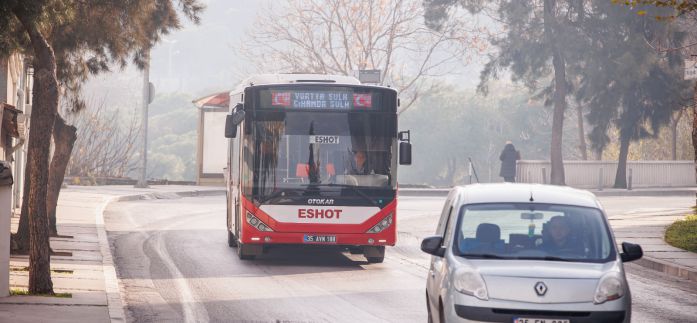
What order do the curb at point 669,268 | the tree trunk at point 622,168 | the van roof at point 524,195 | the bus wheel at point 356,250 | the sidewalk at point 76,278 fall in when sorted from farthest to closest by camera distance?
the tree trunk at point 622,168 < the bus wheel at point 356,250 < the curb at point 669,268 < the sidewalk at point 76,278 < the van roof at point 524,195

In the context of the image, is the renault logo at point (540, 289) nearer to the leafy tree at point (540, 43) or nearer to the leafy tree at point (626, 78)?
the leafy tree at point (626, 78)

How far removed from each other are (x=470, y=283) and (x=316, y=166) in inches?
397

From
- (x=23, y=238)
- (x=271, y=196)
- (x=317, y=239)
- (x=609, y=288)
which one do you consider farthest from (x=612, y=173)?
(x=609, y=288)

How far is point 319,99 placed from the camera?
21047 millimetres

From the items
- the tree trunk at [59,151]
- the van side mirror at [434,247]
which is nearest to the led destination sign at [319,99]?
the tree trunk at [59,151]

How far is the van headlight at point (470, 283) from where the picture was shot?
10680 millimetres

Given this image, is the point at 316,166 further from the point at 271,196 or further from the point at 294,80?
the point at 294,80

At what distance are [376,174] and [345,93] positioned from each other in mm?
1432

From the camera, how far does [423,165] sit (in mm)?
97250

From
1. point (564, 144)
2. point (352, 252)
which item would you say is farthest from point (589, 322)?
point (564, 144)

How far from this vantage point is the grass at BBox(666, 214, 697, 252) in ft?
83.0

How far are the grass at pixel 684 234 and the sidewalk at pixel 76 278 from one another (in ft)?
36.0

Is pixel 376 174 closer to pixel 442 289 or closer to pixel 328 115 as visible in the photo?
pixel 328 115

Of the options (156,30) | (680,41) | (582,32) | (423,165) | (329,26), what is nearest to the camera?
(156,30)
